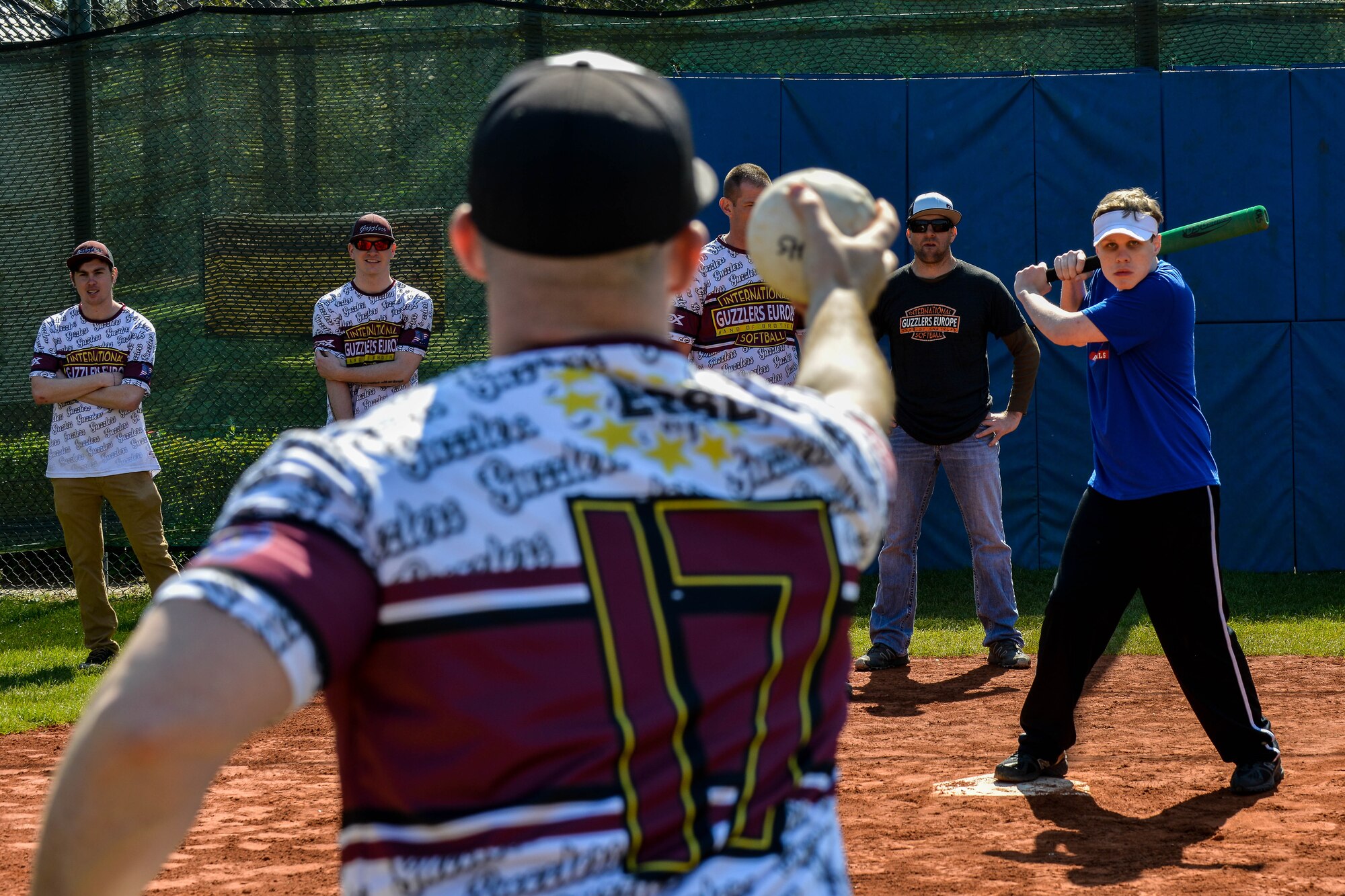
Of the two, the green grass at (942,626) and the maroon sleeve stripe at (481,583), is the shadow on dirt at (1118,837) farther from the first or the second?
the maroon sleeve stripe at (481,583)

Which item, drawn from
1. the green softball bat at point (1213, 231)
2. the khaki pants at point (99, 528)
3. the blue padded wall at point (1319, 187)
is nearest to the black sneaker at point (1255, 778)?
the green softball bat at point (1213, 231)

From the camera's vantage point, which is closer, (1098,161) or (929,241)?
(929,241)

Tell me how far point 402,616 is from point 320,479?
0.13m

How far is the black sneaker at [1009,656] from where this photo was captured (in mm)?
7742

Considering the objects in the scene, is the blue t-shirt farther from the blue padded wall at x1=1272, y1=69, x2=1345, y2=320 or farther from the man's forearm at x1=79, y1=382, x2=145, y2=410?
the blue padded wall at x1=1272, y1=69, x2=1345, y2=320

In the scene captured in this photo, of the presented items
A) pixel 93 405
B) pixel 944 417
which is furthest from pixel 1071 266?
pixel 93 405

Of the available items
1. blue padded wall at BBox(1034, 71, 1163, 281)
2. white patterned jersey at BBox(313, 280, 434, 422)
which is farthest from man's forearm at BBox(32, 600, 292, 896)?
blue padded wall at BBox(1034, 71, 1163, 281)

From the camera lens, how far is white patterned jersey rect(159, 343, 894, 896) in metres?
1.16

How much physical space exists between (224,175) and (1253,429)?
864 cm

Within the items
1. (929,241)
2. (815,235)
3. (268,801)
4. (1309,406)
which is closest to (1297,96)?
(1309,406)

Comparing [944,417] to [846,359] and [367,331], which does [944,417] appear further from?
[846,359]

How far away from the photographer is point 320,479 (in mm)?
1155

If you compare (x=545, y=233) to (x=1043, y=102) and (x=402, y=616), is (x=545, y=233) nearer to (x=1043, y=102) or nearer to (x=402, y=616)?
(x=402, y=616)

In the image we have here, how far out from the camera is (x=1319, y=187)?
37.2 ft
